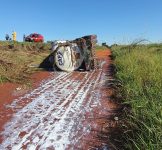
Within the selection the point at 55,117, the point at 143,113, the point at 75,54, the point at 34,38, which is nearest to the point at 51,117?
the point at 55,117

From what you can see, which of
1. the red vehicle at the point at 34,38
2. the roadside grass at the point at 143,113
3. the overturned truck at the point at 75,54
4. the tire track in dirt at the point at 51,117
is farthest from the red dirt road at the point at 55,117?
the red vehicle at the point at 34,38

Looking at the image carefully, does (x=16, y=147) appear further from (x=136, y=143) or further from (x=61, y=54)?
(x=61, y=54)

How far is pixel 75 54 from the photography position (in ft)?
34.4

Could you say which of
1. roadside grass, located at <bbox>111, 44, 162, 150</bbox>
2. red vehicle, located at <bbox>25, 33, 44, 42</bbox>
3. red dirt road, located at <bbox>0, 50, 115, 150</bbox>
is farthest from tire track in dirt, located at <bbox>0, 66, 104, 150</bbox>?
red vehicle, located at <bbox>25, 33, 44, 42</bbox>

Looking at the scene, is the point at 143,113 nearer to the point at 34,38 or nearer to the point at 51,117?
the point at 51,117

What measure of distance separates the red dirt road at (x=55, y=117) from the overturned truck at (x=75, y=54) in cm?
257

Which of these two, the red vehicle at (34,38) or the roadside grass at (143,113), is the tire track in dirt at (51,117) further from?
the red vehicle at (34,38)

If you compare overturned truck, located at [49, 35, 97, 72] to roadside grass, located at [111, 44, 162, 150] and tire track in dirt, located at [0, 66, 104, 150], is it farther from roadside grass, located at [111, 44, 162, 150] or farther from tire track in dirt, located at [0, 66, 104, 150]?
roadside grass, located at [111, 44, 162, 150]

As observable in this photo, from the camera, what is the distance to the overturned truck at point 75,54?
410 inches

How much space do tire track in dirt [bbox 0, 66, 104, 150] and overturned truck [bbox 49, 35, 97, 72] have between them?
Answer: 243 cm

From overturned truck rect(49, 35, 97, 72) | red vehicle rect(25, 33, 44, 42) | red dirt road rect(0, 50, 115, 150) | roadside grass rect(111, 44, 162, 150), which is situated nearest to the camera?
roadside grass rect(111, 44, 162, 150)

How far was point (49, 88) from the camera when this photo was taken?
7.57m

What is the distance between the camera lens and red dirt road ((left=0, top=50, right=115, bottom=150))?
420 cm

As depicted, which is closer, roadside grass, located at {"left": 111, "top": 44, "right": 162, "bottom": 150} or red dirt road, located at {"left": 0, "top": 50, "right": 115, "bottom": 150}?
roadside grass, located at {"left": 111, "top": 44, "right": 162, "bottom": 150}
